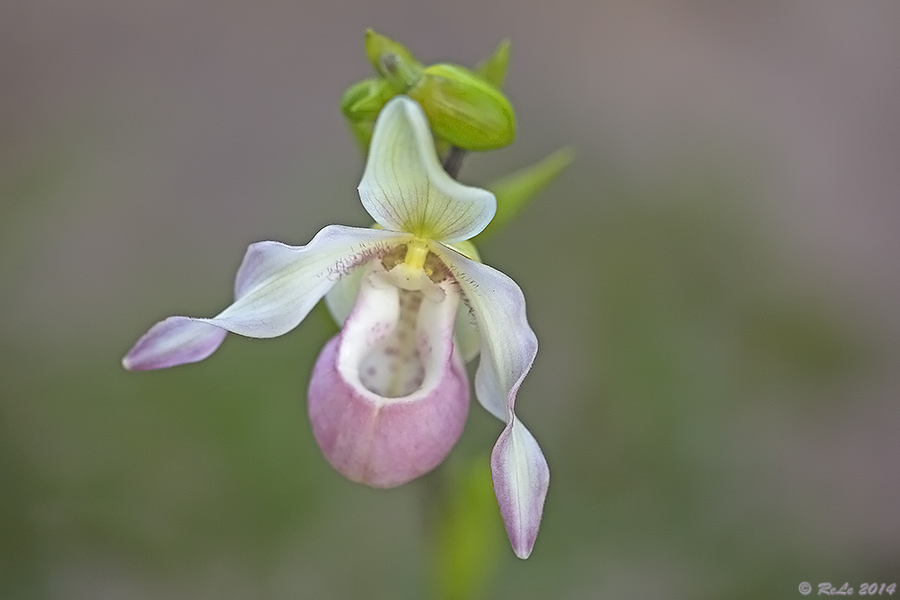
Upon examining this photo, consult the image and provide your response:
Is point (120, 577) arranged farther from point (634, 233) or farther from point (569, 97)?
point (569, 97)

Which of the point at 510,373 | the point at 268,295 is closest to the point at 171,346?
the point at 268,295

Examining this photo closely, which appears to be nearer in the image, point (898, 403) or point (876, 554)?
point (876, 554)

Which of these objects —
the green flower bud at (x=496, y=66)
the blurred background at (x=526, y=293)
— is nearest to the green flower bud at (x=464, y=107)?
the green flower bud at (x=496, y=66)

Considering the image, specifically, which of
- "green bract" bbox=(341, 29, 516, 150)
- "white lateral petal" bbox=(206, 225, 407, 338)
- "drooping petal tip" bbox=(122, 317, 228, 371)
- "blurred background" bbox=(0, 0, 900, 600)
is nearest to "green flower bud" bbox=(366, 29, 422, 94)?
"green bract" bbox=(341, 29, 516, 150)

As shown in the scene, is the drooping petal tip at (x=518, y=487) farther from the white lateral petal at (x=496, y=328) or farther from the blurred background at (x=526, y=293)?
the blurred background at (x=526, y=293)

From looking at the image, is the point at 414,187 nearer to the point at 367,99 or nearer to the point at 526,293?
the point at 367,99

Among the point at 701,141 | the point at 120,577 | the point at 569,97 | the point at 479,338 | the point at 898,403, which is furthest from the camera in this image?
the point at 569,97

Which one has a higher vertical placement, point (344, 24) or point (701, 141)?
point (344, 24)

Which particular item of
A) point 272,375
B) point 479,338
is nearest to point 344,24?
point 272,375

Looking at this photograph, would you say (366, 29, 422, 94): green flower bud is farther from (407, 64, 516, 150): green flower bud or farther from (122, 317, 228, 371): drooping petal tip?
(122, 317, 228, 371): drooping petal tip
